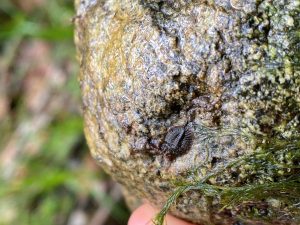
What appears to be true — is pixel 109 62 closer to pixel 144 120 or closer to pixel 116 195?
pixel 144 120

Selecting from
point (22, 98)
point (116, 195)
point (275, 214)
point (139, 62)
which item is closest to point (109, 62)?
point (139, 62)

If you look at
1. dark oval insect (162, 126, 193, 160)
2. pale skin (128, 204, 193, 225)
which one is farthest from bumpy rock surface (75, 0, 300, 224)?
pale skin (128, 204, 193, 225)

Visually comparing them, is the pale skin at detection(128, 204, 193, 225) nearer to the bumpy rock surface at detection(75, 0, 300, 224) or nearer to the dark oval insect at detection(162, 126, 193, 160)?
the bumpy rock surface at detection(75, 0, 300, 224)

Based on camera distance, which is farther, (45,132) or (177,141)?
(45,132)

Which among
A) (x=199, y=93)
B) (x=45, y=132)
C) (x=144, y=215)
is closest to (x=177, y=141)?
(x=199, y=93)

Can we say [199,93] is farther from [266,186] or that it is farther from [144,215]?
[144,215]

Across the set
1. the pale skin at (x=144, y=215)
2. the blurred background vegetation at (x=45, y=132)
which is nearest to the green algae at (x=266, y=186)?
the pale skin at (x=144, y=215)
